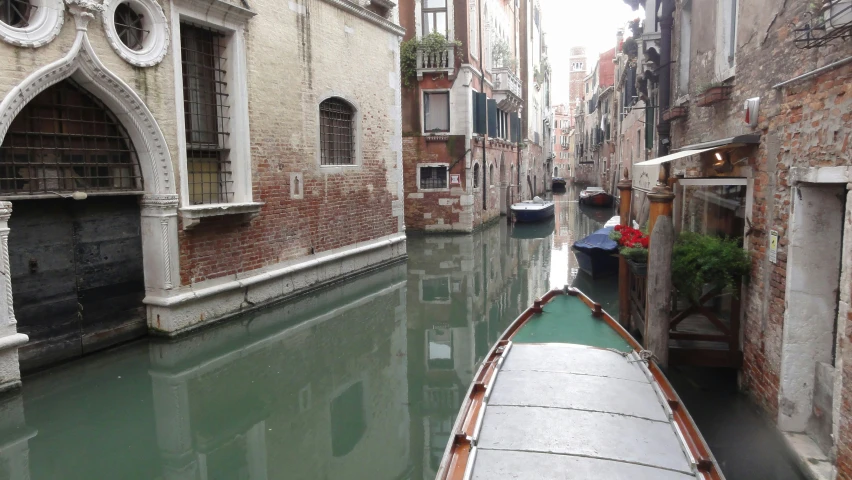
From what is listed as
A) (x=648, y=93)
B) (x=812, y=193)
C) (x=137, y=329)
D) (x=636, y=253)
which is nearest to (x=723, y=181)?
(x=636, y=253)

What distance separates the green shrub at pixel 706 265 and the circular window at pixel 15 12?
20.9 ft

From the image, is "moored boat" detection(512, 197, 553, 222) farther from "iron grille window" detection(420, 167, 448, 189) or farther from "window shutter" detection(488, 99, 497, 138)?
"iron grille window" detection(420, 167, 448, 189)

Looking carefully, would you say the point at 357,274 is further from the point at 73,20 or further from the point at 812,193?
the point at 812,193

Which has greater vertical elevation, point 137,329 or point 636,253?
point 636,253

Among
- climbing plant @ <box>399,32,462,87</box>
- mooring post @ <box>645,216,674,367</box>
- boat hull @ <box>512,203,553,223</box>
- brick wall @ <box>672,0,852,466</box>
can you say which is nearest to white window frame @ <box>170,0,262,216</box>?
mooring post @ <box>645,216,674,367</box>

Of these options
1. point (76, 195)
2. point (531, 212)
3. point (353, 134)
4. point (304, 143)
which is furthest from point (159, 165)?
point (531, 212)

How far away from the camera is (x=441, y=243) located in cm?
1648

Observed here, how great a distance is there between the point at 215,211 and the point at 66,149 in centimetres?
181

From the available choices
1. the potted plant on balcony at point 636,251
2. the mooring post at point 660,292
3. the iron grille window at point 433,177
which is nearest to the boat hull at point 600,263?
the potted plant on balcony at point 636,251

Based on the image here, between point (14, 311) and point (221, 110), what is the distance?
357cm

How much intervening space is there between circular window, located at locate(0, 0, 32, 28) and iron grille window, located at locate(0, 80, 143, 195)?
678 millimetres

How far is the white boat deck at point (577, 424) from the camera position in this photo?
2.95 metres

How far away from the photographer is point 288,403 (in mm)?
5828

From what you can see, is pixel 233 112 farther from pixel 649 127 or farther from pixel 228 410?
pixel 649 127
